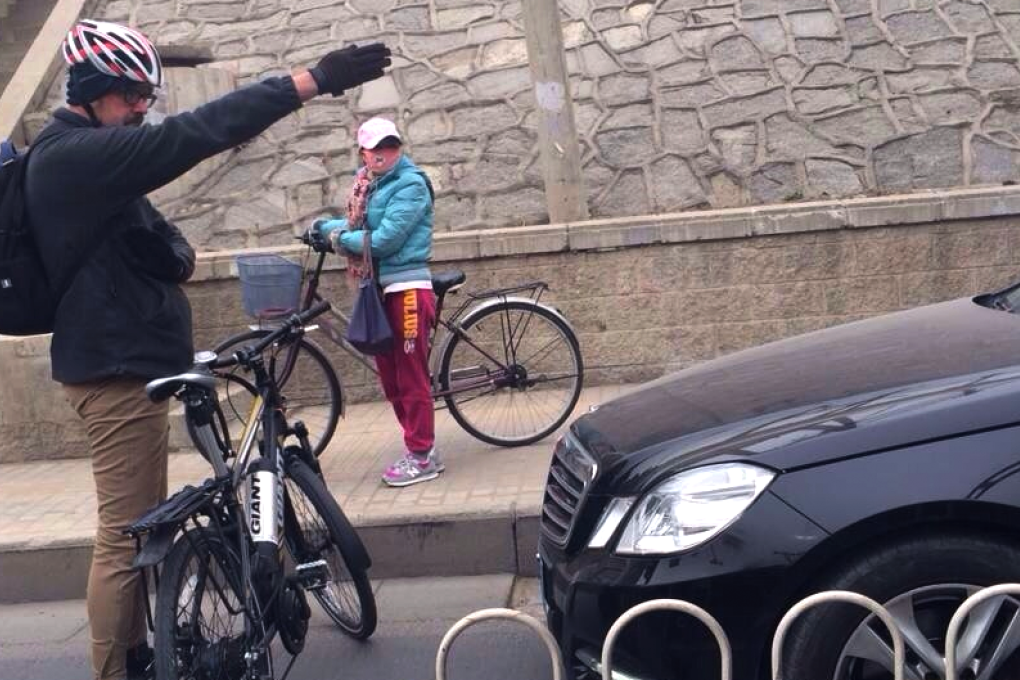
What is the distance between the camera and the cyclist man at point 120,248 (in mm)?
3523

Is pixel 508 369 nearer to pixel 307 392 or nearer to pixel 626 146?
pixel 307 392

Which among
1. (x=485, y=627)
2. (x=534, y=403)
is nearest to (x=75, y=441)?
(x=534, y=403)

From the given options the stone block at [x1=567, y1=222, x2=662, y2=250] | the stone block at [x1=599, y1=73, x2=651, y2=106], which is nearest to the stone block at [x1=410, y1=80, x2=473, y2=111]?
the stone block at [x1=599, y1=73, x2=651, y2=106]

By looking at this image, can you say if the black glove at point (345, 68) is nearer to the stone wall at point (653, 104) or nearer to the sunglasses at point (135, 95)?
the sunglasses at point (135, 95)

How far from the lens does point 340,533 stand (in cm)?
411

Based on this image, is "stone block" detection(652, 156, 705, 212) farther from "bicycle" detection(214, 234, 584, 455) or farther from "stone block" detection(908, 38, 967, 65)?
"bicycle" detection(214, 234, 584, 455)

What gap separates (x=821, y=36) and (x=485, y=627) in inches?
286

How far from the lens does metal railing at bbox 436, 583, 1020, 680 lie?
2684 millimetres

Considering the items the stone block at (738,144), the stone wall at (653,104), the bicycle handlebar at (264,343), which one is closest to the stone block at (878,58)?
the stone wall at (653,104)

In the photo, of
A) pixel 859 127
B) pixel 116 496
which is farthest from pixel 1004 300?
pixel 859 127

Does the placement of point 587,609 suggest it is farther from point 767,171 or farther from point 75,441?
point 767,171

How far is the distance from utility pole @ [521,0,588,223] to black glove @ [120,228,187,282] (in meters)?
4.49

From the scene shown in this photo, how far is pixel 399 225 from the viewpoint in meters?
5.60

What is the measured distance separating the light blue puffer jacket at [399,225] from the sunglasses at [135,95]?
1.89 metres
